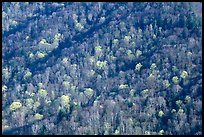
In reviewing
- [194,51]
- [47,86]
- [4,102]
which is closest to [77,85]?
[47,86]

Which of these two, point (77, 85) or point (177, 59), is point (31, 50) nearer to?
point (77, 85)

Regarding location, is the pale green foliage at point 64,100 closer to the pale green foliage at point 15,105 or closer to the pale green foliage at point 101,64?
the pale green foliage at point 15,105

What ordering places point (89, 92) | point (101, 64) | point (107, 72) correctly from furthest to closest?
point (101, 64) → point (107, 72) → point (89, 92)

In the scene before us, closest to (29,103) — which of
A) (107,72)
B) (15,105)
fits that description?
(15,105)

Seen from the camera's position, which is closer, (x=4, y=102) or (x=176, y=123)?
(x=176, y=123)

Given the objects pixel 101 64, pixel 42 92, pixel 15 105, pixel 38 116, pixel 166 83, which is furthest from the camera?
pixel 101 64

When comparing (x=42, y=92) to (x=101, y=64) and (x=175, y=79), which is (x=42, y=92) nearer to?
(x=101, y=64)

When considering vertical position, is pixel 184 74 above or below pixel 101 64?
below

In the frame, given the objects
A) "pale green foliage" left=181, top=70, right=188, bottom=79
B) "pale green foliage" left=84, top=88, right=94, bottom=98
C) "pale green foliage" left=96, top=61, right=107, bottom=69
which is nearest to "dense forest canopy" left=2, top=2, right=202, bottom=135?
"pale green foliage" left=181, top=70, right=188, bottom=79
